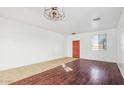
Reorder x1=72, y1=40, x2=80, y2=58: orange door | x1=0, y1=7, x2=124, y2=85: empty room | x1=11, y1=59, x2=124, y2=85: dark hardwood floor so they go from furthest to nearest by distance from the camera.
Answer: x1=72, y1=40, x2=80, y2=58: orange door → x1=0, y1=7, x2=124, y2=85: empty room → x1=11, y1=59, x2=124, y2=85: dark hardwood floor

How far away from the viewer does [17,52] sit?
4.89 metres

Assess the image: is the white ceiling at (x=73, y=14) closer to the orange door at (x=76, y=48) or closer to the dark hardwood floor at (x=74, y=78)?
the dark hardwood floor at (x=74, y=78)

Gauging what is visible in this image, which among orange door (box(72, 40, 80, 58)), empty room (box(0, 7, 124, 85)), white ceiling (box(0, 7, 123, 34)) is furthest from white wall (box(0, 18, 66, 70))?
orange door (box(72, 40, 80, 58))

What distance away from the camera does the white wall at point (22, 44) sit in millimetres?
4359

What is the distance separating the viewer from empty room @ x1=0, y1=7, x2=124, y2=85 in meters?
3.23

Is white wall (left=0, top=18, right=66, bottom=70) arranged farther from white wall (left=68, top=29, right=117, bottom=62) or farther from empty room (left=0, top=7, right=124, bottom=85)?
white wall (left=68, top=29, right=117, bottom=62)

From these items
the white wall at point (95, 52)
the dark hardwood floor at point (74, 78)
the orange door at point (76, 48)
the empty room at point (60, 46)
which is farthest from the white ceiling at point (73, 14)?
the orange door at point (76, 48)

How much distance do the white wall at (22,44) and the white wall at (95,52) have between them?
9.17 ft

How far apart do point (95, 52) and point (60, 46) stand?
3.27m

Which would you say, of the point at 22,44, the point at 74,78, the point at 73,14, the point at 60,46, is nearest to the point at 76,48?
the point at 60,46

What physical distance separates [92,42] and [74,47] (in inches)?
84.2

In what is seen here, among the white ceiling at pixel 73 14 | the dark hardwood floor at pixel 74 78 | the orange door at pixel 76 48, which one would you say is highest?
the white ceiling at pixel 73 14

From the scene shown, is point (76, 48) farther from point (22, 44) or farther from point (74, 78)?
point (74, 78)
